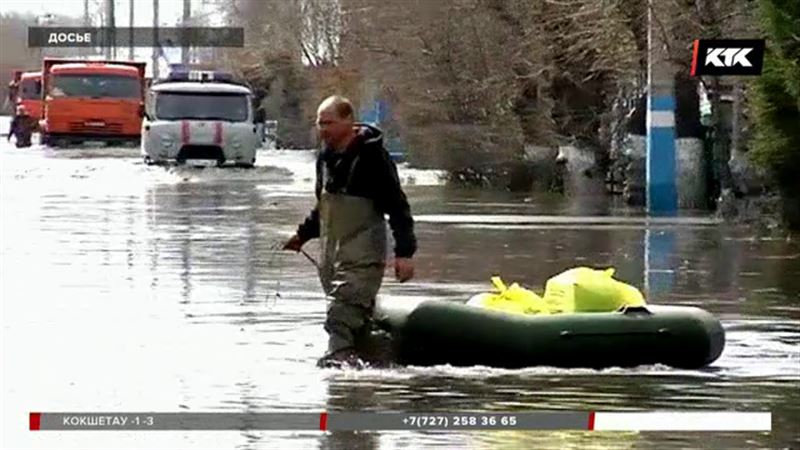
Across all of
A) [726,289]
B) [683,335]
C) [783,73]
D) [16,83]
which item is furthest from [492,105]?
[16,83]

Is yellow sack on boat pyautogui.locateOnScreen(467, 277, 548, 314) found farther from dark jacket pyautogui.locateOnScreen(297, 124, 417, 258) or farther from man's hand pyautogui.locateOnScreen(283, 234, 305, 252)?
man's hand pyautogui.locateOnScreen(283, 234, 305, 252)

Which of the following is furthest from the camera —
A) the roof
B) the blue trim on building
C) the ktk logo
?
the roof

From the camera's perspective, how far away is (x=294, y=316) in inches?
616

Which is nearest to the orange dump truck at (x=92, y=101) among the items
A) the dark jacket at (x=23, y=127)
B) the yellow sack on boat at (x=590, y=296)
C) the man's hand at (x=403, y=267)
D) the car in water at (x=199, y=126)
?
the dark jacket at (x=23, y=127)

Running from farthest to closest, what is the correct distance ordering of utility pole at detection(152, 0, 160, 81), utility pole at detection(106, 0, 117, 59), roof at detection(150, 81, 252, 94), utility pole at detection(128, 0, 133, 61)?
1. utility pole at detection(128, 0, 133, 61)
2. utility pole at detection(106, 0, 117, 59)
3. utility pole at detection(152, 0, 160, 81)
4. roof at detection(150, 81, 252, 94)

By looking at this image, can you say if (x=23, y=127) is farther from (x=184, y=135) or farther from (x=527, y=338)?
(x=527, y=338)

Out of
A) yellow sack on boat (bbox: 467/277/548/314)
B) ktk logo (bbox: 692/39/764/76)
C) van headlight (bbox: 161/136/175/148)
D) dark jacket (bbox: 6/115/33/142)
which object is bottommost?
dark jacket (bbox: 6/115/33/142)

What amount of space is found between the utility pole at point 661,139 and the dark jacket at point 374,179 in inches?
713

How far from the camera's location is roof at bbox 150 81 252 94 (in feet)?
163

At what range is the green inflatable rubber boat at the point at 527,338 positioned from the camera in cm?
1234

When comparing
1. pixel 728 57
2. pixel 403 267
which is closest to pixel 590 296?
pixel 403 267

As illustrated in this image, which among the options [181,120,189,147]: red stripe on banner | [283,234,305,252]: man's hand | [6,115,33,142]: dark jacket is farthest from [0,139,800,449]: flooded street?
[6,115,33,142]: dark jacket

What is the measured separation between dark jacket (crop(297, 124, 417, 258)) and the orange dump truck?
46.2m

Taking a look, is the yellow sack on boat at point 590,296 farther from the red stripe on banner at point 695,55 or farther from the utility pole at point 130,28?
the utility pole at point 130,28
